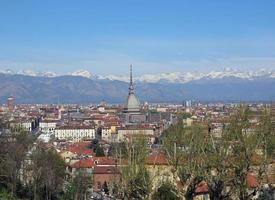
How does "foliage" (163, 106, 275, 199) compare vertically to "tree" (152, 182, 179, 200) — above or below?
above

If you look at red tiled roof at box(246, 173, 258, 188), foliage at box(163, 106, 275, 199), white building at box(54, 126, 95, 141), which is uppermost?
foliage at box(163, 106, 275, 199)

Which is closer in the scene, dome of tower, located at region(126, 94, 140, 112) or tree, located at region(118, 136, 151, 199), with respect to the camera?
tree, located at region(118, 136, 151, 199)

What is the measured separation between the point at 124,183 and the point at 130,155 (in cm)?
121

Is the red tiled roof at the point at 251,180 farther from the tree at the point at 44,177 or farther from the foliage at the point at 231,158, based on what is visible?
the tree at the point at 44,177

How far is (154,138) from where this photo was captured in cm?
7681

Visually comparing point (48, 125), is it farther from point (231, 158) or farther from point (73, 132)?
point (231, 158)

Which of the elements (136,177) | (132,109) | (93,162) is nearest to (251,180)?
(136,177)

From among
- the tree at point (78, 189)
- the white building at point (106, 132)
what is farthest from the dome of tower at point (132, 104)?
the tree at point (78, 189)

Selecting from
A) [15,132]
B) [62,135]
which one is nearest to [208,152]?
[15,132]

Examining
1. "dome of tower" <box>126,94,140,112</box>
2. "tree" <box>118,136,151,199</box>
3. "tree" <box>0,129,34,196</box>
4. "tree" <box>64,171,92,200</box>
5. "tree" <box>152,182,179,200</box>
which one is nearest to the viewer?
"tree" <box>118,136,151,199</box>

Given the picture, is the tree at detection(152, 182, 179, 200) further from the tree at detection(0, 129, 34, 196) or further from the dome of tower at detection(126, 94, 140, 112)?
the dome of tower at detection(126, 94, 140, 112)

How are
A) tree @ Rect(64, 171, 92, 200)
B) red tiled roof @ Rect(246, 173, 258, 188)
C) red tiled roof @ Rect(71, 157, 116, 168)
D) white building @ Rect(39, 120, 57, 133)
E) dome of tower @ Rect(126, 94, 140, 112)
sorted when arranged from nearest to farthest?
1. red tiled roof @ Rect(246, 173, 258, 188)
2. tree @ Rect(64, 171, 92, 200)
3. red tiled roof @ Rect(71, 157, 116, 168)
4. dome of tower @ Rect(126, 94, 140, 112)
5. white building @ Rect(39, 120, 57, 133)

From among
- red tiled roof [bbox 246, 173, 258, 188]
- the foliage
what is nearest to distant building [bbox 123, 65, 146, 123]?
red tiled roof [bbox 246, 173, 258, 188]

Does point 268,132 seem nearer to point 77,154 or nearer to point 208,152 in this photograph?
point 208,152
